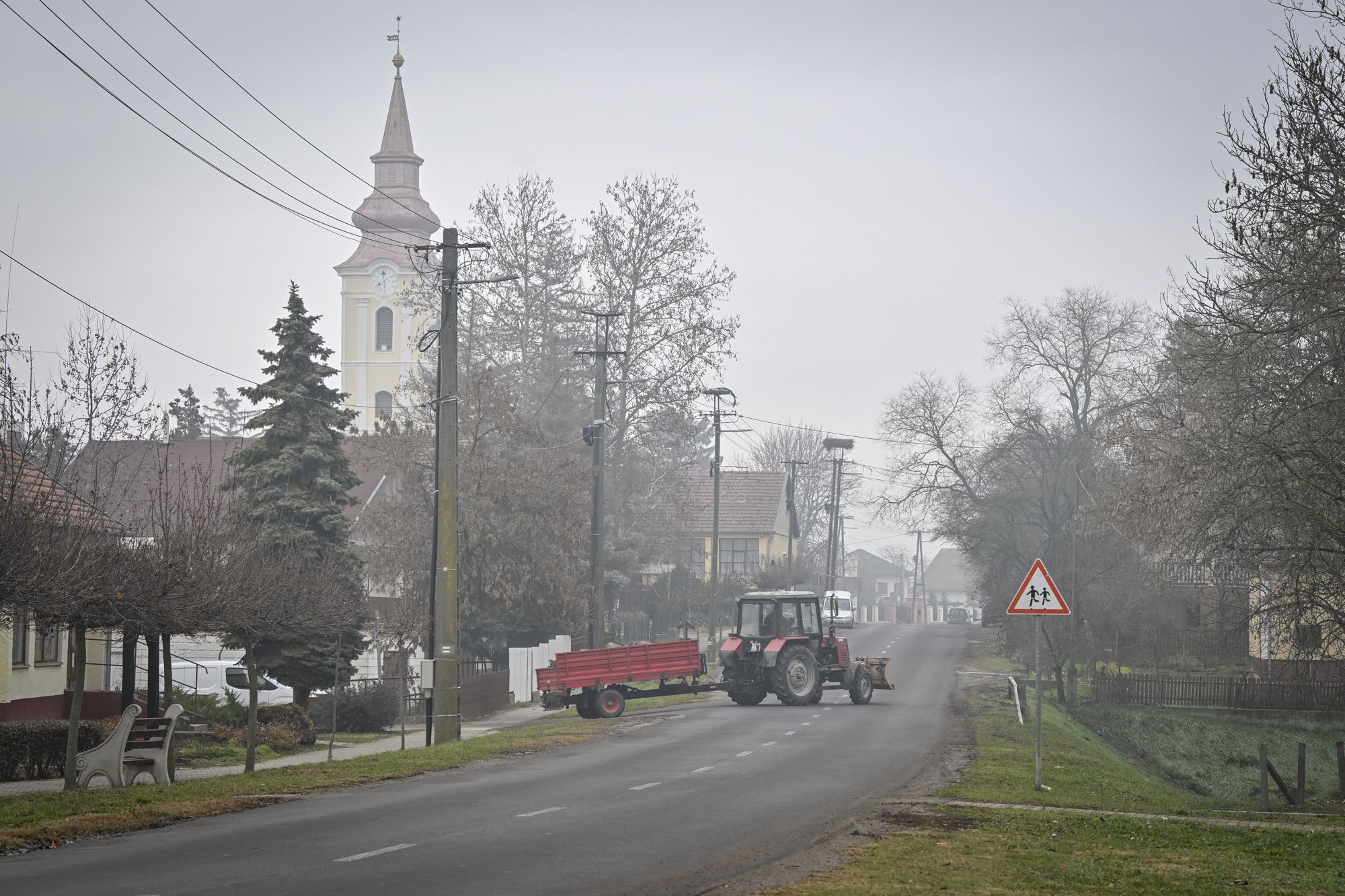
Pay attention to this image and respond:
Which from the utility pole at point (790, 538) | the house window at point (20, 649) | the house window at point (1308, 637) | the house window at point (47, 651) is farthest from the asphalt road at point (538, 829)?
the utility pole at point (790, 538)

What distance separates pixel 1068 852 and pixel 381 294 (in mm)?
83234

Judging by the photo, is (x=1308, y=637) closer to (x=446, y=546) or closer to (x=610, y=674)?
(x=610, y=674)

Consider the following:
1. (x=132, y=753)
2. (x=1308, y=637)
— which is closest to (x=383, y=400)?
(x=132, y=753)

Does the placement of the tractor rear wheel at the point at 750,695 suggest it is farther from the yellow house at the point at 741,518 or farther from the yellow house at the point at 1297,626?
the yellow house at the point at 741,518

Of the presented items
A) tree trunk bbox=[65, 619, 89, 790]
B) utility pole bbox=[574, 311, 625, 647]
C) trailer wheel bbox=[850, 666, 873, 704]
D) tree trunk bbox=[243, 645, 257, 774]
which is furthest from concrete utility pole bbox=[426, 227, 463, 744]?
trailer wheel bbox=[850, 666, 873, 704]

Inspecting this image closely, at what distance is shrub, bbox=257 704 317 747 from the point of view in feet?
91.1

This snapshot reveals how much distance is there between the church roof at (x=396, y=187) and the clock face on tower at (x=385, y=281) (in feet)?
3.08

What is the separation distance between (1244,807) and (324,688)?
1948cm

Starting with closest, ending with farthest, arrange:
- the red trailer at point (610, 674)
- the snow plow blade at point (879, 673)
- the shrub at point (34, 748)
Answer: the shrub at point (34, 748) → the red trailer at point (610, 674) → the snow plow blade at point (879, 673)

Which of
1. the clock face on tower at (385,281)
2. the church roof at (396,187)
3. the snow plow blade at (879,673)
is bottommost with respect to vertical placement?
the snow plow blade at (879,673)

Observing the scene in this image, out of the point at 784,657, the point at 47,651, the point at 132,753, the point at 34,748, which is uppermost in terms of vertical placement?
the point at 47,651

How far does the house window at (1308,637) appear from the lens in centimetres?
2298

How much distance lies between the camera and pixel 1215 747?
3759 cm

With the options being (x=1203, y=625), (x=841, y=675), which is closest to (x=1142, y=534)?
(x=1203, y=625)
